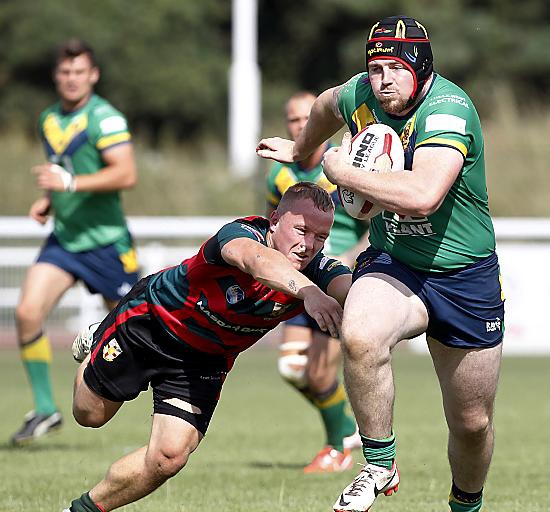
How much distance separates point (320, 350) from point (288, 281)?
10.5 feet

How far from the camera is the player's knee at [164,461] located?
18.8 feet

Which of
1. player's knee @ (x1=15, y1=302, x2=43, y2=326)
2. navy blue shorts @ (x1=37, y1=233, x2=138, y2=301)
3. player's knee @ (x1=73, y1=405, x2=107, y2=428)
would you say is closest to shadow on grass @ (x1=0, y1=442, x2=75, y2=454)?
player's knee @ (x1=15, y1=302, x2=43, y2=326)

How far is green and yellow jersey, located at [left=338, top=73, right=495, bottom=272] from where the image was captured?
5.41 meters

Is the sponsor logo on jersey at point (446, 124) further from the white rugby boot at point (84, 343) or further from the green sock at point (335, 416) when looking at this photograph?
the green sock at point (335, 416)

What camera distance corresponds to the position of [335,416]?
27.1ft

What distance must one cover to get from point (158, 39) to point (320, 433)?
76.5 feet

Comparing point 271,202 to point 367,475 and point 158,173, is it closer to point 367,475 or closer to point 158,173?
point 367,475

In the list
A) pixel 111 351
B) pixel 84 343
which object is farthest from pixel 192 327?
pixel 84 343

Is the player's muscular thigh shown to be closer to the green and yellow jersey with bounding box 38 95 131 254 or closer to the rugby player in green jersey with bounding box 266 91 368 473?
the rugby player in green jersey with bounding box 266 91 368 473

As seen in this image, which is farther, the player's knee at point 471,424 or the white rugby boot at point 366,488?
the player's knee at point 471,424

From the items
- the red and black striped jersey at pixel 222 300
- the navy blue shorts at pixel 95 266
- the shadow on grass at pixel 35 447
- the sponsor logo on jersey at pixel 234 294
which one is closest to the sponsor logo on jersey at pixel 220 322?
the red and black striped jersey at pixel 222 300

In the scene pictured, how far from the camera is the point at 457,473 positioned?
604cm

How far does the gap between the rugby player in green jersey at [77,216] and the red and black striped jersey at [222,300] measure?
3221 mm

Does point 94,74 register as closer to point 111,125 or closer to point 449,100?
point 111,125
